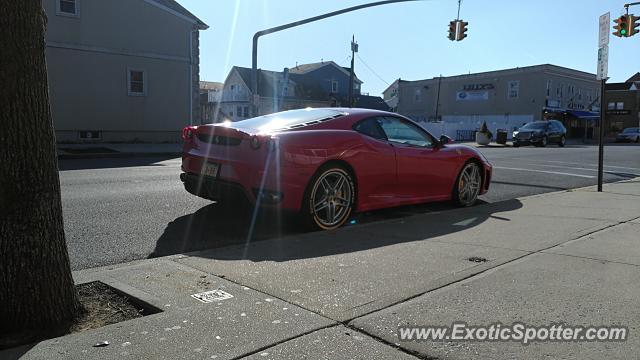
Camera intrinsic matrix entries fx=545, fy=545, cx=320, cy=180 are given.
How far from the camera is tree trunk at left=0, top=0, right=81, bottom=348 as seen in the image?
3.01m

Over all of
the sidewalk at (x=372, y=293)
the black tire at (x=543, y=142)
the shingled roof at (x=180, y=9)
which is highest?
the shingled roof at (x=180, y=9)

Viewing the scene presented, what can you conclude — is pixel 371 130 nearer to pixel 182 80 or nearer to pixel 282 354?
pixel 282 354

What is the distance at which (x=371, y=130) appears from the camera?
6617mm

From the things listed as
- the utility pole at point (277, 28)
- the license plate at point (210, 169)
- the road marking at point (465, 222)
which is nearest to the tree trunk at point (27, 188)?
the license plate at point (210, 169)

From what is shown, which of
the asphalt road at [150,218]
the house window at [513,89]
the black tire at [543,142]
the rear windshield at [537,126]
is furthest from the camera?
the house window at [513,89]

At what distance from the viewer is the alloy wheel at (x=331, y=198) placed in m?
5.92

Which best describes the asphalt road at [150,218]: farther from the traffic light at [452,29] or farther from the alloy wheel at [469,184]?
the traffic light at [452,29]

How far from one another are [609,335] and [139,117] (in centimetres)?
2293

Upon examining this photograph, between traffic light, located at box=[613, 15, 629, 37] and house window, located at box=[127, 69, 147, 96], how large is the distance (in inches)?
766

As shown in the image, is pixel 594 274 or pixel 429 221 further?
pixel 429 221

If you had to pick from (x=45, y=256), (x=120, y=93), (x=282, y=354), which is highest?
(x=120, y=93)

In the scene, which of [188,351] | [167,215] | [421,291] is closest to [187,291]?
[188,351]

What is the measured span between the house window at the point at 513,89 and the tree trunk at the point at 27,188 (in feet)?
181

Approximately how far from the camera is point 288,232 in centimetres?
598
